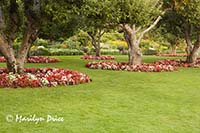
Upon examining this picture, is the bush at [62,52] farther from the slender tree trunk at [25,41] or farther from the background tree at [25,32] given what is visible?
the slender tree trunk at [25,41]

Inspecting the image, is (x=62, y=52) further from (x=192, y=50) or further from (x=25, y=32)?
(x=25, y=32)

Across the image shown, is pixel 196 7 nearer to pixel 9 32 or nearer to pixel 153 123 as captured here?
pixel 9 32

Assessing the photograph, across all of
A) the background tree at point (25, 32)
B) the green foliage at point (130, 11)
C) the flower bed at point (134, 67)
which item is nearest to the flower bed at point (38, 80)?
the background tree at point (25, 32)

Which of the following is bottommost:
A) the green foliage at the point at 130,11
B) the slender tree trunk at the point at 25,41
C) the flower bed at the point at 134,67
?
the flower bed at the point at 134,67

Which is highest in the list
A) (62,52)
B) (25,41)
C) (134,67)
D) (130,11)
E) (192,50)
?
(130,11)

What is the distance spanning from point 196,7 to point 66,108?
554 inches

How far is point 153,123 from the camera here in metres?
8.30

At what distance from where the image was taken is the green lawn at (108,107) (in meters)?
7.84

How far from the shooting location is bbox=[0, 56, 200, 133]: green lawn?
784cm

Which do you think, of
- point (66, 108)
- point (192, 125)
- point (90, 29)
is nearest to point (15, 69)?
point (66, 108)

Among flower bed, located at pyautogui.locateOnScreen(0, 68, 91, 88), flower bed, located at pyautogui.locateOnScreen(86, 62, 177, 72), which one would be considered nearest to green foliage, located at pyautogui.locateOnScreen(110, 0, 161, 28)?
flower bed, located at pyautogui.locateOnScreen(86, 62, 177, 72)

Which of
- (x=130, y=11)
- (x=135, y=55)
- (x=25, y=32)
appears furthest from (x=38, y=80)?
(x=135, y=55)

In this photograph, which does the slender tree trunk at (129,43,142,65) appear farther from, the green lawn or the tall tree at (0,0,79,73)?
the tall tree at (0,0,79,73)

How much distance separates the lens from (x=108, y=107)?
9.77 meters
